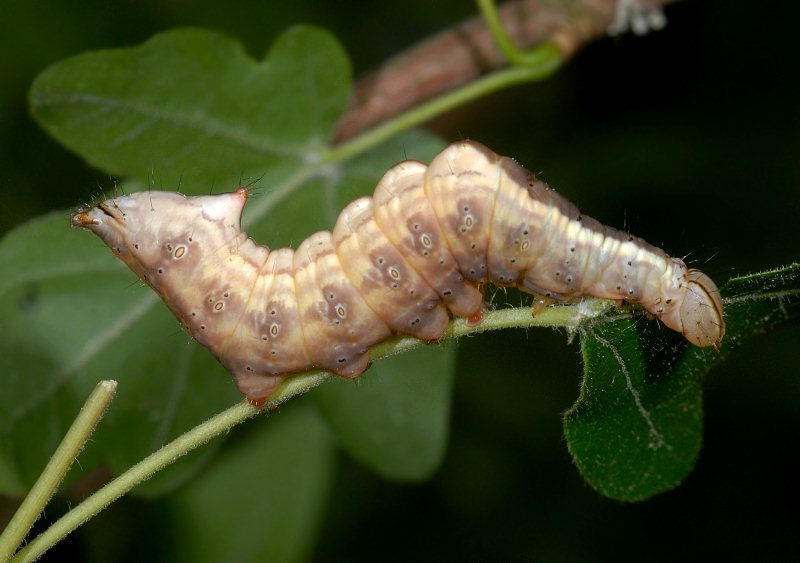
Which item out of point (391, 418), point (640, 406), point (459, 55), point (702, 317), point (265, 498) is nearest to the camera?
point (702, 317)

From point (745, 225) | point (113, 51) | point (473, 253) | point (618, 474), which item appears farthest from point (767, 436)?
point (113, 51)

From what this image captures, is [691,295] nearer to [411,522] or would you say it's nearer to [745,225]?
[745,225]

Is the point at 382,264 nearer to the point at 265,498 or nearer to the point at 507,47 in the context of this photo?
the point at 507,47

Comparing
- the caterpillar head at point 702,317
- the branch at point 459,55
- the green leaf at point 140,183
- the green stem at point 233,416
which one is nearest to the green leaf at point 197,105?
the green leaf at point 140,183

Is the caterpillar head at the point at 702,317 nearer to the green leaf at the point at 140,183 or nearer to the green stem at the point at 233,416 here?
the green stem at the point at 233,416

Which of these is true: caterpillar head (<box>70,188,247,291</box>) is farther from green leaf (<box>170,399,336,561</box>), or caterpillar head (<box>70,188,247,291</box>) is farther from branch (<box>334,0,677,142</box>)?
green leaf (<box>170,399,336,561</box>)

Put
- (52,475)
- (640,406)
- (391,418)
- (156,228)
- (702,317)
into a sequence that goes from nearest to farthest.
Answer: (52,475), (702,317), (640,406), (156,228), (391,418)

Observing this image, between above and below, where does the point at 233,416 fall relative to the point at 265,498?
above

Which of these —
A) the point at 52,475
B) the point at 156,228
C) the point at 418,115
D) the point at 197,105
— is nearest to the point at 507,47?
the point at 418,115

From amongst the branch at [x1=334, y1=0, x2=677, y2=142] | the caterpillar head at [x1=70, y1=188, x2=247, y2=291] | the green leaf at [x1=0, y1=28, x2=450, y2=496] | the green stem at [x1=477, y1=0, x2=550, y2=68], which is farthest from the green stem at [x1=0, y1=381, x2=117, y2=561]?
the green stem at [x1=477, y1=0, x2=550, y2=68]
